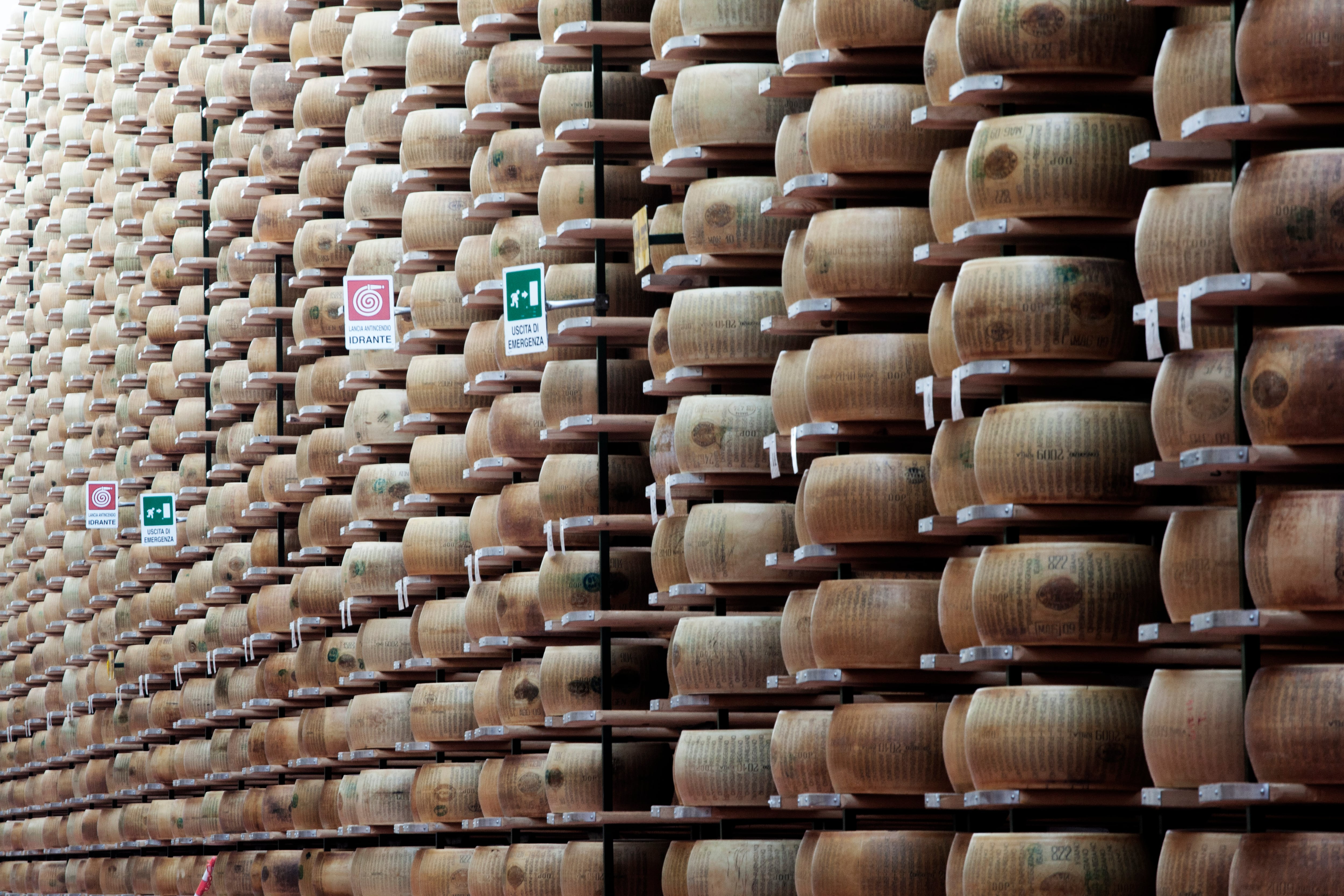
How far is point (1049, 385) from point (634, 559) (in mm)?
5264

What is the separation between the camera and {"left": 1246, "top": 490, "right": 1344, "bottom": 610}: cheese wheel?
7984 millimetres

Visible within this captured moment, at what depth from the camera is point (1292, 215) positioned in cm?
807

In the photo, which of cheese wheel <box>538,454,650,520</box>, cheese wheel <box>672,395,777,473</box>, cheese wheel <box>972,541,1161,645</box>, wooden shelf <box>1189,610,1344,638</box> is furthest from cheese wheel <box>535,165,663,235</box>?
wooden shelf <box>1189,610,1344,638</box>

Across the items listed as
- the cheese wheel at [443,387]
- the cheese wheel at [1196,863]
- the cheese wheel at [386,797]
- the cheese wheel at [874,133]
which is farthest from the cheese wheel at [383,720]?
the cheese wheel at [1196,863]

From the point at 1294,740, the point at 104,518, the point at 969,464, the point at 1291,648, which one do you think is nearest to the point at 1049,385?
the point at 969,464

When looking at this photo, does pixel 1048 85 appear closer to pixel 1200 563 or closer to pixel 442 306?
pixel 1200 563

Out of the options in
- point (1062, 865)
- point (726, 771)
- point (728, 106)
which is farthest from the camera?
point (728, 106)

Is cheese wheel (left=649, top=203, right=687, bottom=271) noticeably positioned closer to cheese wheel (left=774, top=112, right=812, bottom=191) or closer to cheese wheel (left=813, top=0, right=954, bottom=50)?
cheese wheel (left=774, top=112, right=812, bottom=191)

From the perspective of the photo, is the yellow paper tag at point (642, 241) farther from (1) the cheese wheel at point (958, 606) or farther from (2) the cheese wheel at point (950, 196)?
(1) the cheese wheel at point (958, 606)

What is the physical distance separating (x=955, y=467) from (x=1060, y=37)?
1827 mm

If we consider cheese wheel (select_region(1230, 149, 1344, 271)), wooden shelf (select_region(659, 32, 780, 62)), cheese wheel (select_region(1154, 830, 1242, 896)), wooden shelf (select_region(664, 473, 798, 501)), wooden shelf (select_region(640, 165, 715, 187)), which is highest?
wooden shelf (select_region(659, 32, 780, 62))

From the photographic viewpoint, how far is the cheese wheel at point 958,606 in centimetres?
1041

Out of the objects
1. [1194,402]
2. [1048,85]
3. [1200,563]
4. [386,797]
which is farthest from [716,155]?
[386,797]

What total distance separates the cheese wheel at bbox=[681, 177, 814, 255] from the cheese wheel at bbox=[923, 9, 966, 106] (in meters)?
2.26
